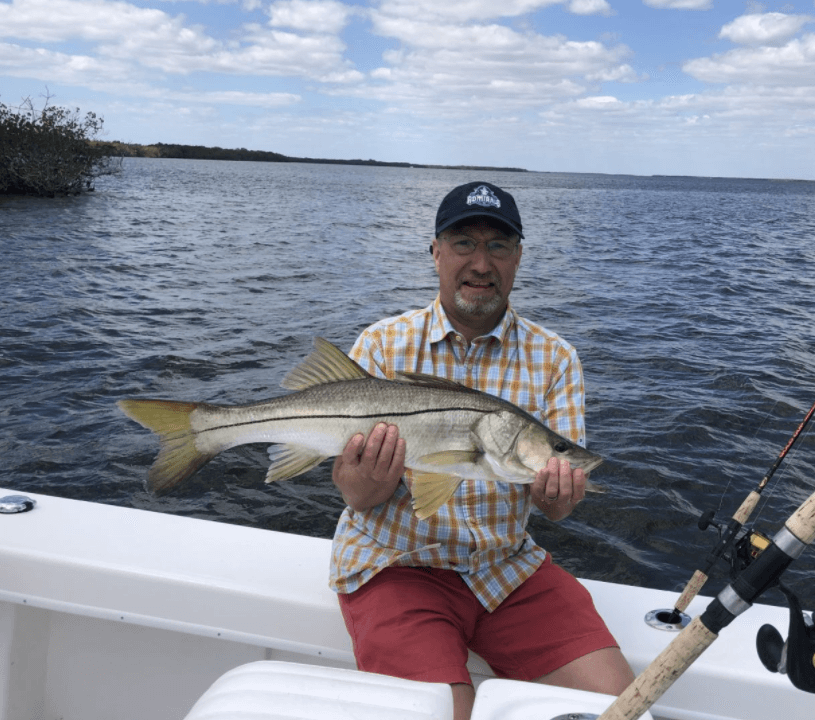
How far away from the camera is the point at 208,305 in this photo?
16875 mm

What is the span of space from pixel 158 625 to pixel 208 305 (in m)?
14.3

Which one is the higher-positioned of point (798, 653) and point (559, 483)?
point (798, 653)

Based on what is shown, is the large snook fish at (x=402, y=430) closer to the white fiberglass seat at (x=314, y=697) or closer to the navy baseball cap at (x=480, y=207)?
the navy baseball cap at (x=480, y=207)

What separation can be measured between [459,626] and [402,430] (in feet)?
2.84

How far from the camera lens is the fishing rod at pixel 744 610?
1.47 metres

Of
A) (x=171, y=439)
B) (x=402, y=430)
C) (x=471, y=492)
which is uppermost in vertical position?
(x=402, y=430)

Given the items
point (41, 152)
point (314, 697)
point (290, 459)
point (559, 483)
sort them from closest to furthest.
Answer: point (314, 697)
point (559, 483)
point (290, 459)
point (41, 152)

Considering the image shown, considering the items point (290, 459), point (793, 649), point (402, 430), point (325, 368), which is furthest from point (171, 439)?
point (793, 649)

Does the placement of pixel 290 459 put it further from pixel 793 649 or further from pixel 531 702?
pixel 793 649

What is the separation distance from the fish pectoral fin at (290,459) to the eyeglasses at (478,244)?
44.2 inches

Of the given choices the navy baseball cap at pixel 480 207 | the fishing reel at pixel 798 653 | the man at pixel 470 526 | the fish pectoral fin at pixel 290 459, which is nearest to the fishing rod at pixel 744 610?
the fishing reel at pixel 798 653

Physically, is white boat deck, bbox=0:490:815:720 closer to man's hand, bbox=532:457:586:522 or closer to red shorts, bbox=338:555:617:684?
red shorts, bbox=338:555:617:684

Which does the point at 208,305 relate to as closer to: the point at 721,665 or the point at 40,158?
the point at 721,665

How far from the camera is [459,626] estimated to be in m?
3.09
